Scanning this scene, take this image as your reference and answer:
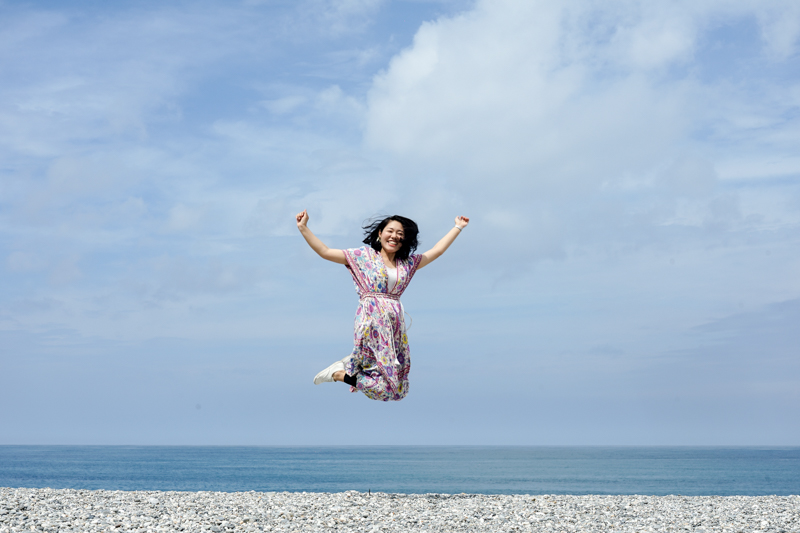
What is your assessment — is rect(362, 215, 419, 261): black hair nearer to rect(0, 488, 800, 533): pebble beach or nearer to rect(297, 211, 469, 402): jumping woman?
rect(297, 211, 469, 402): jumping woman

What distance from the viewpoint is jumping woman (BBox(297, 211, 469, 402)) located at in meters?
6.99

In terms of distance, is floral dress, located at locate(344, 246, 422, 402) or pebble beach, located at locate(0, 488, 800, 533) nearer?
floral dress, located at locate(344, 246, 422, 402)

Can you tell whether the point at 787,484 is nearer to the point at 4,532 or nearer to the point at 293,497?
the point at 293,497

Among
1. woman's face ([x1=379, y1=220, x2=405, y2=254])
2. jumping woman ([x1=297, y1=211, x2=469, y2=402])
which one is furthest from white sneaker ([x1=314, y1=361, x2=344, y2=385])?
woman's face ([x1=379, y1=220, x2=405, y2=254])

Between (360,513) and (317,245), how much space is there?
4.11 meters

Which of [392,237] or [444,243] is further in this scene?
[444,243]

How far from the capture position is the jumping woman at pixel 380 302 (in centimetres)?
699

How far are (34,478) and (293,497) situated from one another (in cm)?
5877

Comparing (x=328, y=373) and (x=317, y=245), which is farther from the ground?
(x=317, y=245)

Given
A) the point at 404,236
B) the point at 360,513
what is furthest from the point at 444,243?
the point at 360,513

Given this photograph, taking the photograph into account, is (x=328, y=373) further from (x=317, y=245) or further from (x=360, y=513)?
(x=360, y=513)

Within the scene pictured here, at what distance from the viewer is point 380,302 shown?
7.14 m

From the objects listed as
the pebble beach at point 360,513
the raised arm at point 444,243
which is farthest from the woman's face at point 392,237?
the pebble beach at point 360,513

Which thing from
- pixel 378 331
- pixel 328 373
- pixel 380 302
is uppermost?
pixel 380 302
